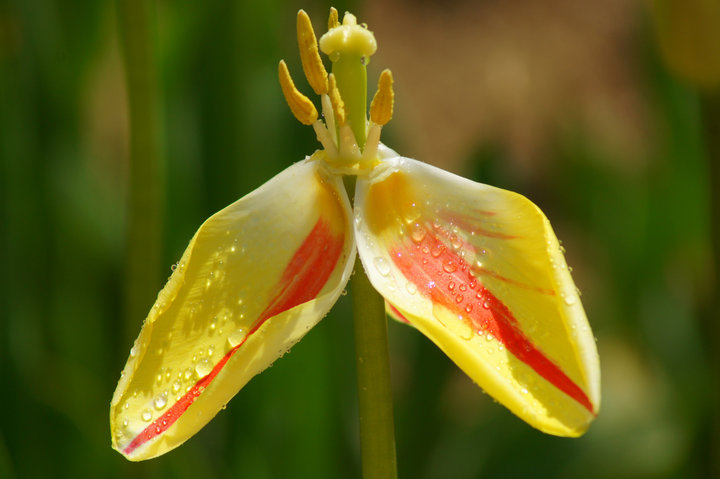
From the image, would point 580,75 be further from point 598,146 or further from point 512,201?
point 512,201

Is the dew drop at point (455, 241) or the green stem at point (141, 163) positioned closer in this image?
the dew drop at point (455, 241)

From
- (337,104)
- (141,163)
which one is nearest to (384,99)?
(337,104)

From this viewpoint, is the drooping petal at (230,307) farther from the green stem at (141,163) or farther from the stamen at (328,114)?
the green stem at (141,163)

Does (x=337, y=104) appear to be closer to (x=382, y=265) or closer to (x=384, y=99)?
(x=384, y=99)

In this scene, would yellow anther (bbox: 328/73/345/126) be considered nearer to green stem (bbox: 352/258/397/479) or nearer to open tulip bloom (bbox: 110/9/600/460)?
open tulip bloom (bbox: 110/9/600/460)

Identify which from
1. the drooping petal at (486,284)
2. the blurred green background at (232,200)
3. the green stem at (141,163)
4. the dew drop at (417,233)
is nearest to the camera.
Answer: the drooping petal at (486,284)

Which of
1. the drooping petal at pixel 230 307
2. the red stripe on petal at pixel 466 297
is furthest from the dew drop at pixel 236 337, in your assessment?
the red stripe on petal at pixel 466 297
